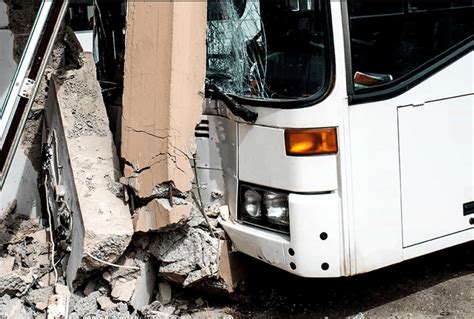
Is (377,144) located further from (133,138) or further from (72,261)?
(72,261)

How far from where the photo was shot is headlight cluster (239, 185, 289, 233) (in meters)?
3.29

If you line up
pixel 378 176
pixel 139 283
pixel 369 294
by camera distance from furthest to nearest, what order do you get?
pixel 369 294 < pixel 139 283 < pixel 378 176

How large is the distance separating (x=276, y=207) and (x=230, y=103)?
23.3 inches


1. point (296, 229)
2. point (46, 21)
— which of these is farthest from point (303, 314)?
point (46, 21)

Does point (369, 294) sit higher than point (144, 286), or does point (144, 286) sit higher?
point (144, 286)

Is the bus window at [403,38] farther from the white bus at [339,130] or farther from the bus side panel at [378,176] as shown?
the bus side panel at [378,176]

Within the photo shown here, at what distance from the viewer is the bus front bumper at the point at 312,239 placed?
3.17m

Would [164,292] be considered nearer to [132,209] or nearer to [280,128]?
[132,209]

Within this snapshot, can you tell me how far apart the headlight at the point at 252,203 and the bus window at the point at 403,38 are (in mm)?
758

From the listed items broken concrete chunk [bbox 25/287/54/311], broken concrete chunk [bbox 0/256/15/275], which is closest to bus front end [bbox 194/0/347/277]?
broken concrete chunk [bbox 25/287/54/311]

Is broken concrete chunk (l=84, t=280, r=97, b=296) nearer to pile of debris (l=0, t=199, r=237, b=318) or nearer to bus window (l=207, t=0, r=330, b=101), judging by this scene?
pile of debris (l=0, t=199, r=237, b=318)

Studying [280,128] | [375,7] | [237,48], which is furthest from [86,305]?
[375,7]

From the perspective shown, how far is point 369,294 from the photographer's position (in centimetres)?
396

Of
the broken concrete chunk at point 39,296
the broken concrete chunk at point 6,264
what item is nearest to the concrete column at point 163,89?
the broken concrete chunk at point 39,296
